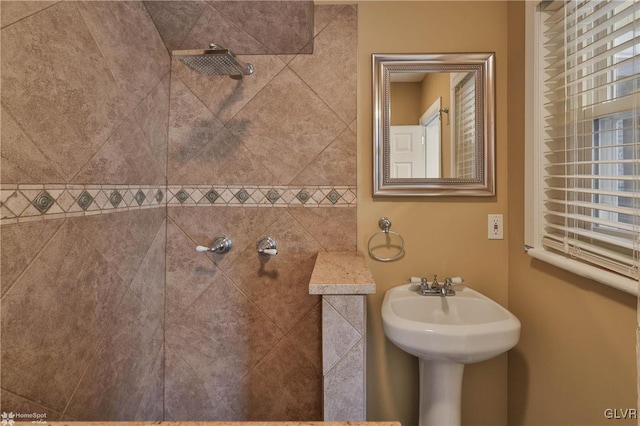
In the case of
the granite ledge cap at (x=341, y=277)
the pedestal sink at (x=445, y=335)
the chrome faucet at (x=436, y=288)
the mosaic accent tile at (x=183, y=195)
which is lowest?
the pedestal sink at (x=445, y=335)

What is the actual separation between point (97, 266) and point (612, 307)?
171cm

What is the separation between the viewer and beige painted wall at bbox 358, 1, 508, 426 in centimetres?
156

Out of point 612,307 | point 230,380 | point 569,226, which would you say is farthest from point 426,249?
point 230,380

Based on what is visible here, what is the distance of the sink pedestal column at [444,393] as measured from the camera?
4.27 ft

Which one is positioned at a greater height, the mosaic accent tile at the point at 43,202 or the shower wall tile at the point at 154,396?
the mosaic accent tile at the point at 43,202

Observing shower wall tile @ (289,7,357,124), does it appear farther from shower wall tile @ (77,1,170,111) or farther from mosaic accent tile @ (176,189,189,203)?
mosaic accent tile @ (176,189,189,203)

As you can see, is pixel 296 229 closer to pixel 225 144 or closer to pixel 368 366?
pixel 225 144

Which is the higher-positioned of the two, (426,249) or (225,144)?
(225,144)

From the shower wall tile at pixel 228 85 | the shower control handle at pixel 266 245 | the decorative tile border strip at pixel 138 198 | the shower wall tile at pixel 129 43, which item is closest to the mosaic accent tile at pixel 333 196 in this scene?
the decorative tile border strip at pixel 138 198

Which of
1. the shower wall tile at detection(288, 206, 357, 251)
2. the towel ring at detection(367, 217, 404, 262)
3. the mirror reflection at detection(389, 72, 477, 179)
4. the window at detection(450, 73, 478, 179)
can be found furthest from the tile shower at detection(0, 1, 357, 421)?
the window at detection(450, 73, 478, 179)

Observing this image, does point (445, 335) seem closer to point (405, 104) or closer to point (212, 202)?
point (405, 104)

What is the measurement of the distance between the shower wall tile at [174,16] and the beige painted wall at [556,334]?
148cm

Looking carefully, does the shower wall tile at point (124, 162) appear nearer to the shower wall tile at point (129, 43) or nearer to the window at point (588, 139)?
the shower wall tile at point (129, 43)

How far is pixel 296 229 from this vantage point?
161 centimetres
